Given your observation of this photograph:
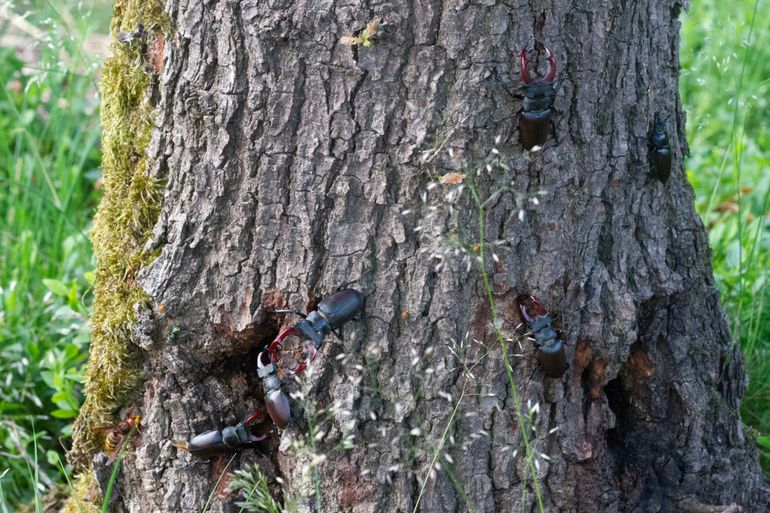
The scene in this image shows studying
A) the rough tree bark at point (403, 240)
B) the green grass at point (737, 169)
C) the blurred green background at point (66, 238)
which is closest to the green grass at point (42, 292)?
the blurred green background at point (66, 238)

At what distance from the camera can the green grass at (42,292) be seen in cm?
323

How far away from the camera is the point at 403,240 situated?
Answer: 224 cm

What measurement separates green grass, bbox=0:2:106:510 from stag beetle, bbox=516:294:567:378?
1.64 m

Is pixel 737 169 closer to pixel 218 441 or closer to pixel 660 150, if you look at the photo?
pixel 660 150

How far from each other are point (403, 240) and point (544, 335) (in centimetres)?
47

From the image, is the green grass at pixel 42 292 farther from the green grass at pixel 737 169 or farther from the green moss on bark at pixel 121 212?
the green grass at pixel 737 169

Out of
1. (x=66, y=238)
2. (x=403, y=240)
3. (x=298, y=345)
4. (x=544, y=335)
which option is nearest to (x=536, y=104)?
(x=403, y=240)

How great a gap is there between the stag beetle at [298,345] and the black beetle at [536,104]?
634 mm

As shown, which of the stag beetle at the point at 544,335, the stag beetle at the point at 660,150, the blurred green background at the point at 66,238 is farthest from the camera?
the blurred green background at the point at 66,238

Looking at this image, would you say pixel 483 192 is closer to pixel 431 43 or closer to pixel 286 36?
pixel 431 43

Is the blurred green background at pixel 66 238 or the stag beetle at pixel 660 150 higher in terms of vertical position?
the stag beetle at pixel 660 150

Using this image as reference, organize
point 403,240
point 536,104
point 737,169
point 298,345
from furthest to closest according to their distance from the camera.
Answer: point 737,169 < point 298,345 < point 403,240 < point 536,104

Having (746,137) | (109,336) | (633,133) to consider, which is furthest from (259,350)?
(746,137)

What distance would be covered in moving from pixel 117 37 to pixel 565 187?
1.41 metres
